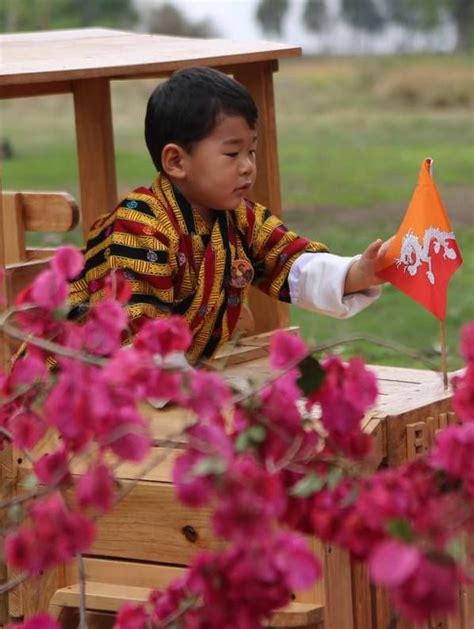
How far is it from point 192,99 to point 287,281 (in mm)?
517

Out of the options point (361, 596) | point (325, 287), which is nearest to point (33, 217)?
point (325, 287)

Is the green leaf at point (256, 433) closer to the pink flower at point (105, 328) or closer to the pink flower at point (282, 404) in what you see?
the pink flower at point (282, 404)

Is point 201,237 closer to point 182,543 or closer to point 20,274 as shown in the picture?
point 20,274

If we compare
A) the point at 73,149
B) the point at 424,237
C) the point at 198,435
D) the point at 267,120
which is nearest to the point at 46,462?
the point at 198,435

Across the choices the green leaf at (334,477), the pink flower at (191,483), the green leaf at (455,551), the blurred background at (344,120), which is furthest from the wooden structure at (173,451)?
the blurred background at (344,120)

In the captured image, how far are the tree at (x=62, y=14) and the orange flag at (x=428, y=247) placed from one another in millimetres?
12707

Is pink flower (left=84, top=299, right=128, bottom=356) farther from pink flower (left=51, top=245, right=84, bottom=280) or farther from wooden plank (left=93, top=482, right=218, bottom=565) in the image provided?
wooden plank (left=93, top=482, right=218, bottom=565)

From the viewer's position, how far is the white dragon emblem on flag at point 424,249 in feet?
9.61

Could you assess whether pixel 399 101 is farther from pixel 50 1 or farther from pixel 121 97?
pixel 50 1

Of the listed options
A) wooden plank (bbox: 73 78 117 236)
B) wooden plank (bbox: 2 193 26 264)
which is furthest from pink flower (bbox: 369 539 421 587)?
wooden plank (bbox: 73 78 117 236)

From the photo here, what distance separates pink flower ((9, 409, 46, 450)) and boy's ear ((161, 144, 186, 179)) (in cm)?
134

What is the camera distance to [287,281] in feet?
11.2

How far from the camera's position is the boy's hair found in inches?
124

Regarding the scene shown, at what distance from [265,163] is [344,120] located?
10276mm
